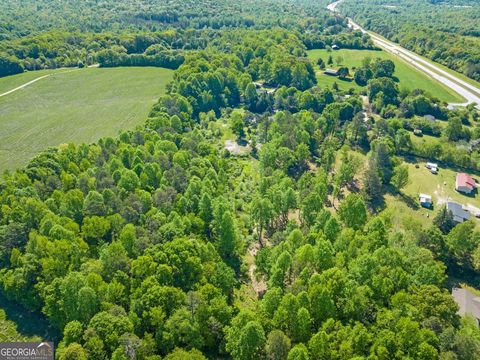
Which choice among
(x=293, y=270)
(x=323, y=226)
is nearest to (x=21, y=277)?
(x=293, y=270)

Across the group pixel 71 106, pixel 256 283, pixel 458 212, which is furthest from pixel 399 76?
pixel 71 106

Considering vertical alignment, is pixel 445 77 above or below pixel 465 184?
below

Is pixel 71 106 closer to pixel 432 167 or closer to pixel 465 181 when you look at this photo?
pixel 432 167

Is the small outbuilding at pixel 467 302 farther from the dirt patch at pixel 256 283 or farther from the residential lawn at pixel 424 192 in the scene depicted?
the dirt patch at pixel 256 283

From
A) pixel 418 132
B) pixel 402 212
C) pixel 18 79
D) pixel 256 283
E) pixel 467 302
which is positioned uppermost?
pixel 18 79

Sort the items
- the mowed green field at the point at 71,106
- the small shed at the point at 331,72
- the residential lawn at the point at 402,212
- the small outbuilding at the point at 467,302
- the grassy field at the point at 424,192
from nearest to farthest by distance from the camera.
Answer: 1. the small outbuilding at the point at 467,302
2. the residential lawn at the point at 402,212
3. the grassy field at the point at 424,192
4. the mowed green field at the point at 71,106
5. the small shed at the point at 331,72

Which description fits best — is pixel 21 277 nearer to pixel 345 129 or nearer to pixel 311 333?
pixel 311 333

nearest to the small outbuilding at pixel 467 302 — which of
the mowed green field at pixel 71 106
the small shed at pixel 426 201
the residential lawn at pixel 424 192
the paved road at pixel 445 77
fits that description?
the residential lawn at pixel 424 192

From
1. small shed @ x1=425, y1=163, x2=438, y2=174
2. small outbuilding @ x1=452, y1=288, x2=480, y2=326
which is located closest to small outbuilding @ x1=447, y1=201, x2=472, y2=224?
small shed @ x1=425, y1=163, x2=438, y2=174
